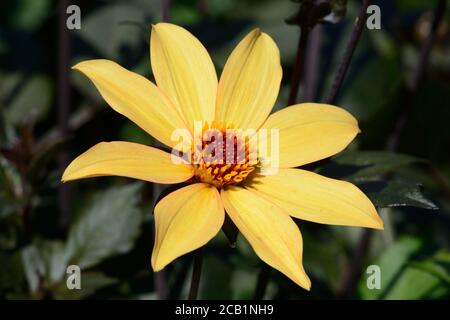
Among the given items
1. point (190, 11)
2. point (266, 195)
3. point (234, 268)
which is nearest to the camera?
point (266, 195)

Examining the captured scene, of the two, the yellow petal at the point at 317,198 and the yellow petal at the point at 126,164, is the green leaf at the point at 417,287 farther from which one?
the yellow petal at the point at 126,164

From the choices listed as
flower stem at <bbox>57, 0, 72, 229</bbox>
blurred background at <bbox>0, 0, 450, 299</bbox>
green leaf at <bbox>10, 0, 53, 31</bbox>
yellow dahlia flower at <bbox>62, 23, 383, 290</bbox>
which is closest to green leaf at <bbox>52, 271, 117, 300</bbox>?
blurred background at <bbox>0, 0, 450, 299</bbox>

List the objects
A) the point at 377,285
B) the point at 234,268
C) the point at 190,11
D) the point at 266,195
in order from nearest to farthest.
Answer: the point at 266,195
the point at 377,285
the point at 234,268
the point at 190,11

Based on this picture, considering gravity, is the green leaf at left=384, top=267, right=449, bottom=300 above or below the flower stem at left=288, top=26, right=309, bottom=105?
below

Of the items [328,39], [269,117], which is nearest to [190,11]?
[328,39]

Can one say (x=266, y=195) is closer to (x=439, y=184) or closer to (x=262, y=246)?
(x=262, y=246)

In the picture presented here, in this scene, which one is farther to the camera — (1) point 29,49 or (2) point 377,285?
(1) point 29,49

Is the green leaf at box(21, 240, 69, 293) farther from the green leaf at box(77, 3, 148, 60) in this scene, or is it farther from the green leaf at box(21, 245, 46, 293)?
the green leaf at box(77, 3, 148, 60)
